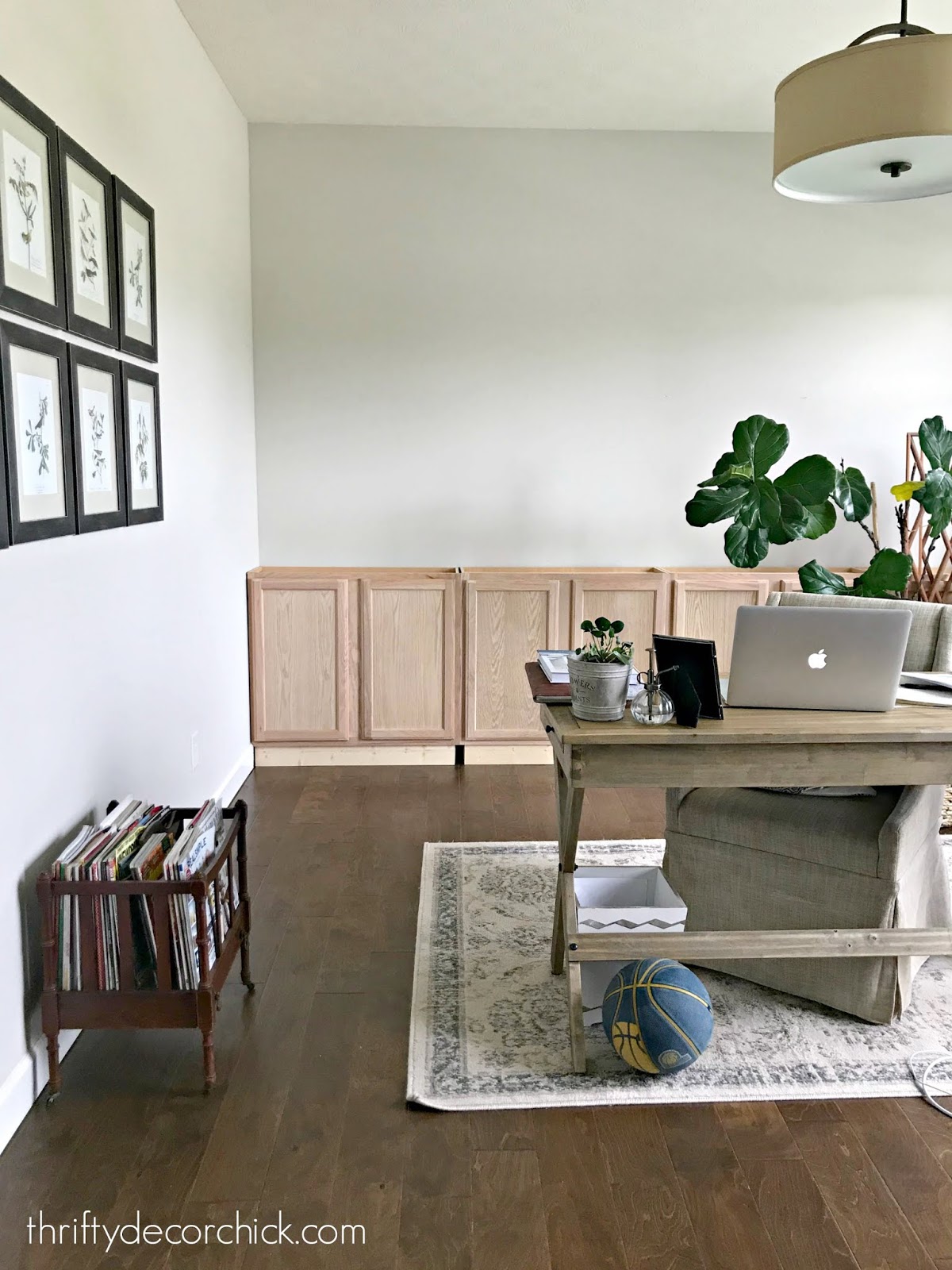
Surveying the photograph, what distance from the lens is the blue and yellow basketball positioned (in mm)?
2193

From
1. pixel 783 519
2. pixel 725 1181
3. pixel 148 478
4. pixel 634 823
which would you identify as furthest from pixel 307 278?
pixel 725 1181

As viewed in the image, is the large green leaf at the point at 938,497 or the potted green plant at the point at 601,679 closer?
the potted green plant at the point at 601,679

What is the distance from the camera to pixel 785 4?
3.56 m

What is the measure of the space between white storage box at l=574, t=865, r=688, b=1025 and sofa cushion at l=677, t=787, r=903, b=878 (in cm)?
20

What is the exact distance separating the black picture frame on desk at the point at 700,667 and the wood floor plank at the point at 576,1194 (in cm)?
93

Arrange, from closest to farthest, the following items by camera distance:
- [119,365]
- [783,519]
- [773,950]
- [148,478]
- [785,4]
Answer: [773,950] → [119,365] → [148,478] → [785,4] → [783,519]

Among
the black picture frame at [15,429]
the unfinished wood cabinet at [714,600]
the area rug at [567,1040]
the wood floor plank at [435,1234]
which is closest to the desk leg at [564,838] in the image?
the area rug at [567,1040]

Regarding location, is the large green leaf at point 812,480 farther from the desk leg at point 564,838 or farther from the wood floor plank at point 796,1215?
the wood floor plank at point 796,1215

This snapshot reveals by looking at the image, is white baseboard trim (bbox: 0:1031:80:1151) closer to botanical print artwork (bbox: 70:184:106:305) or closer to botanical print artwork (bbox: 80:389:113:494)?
botanical print artwork (bbox: 80:389:113:494)

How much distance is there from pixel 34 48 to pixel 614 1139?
8.85 ft

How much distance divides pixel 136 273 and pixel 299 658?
2.11 metres

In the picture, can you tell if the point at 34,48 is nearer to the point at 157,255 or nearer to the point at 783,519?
the point at 157,255

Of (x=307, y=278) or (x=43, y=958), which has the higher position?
(x=307, y=278)

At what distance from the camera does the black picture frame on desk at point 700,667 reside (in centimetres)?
227
